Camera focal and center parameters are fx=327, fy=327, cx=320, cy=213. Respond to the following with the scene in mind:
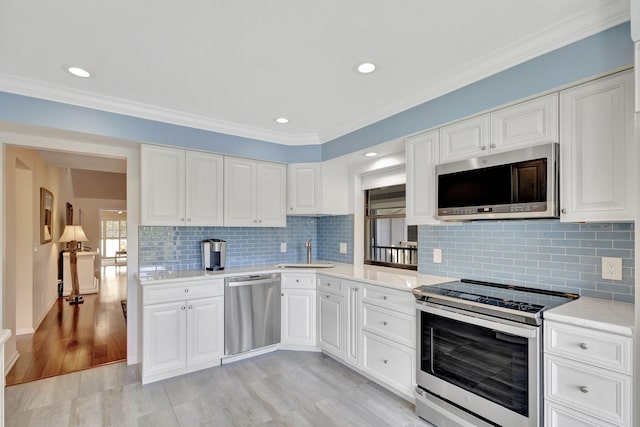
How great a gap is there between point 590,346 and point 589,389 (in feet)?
0.68

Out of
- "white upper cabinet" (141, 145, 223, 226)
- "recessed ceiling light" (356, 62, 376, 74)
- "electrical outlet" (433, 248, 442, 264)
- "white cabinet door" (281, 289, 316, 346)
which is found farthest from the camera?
"white cabinet door" (281, 289, 316, 346)

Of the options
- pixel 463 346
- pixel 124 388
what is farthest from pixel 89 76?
pixel 463 346

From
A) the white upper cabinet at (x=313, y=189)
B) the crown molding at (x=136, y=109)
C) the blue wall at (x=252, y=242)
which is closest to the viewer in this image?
the crown molding at (x=136, y=109)

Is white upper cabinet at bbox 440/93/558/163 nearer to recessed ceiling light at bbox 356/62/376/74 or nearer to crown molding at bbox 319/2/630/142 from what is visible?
crown molding at bbox 319/2/630/142

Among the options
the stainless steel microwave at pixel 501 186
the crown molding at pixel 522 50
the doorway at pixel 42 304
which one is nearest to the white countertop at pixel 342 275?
the stainless steel microwave at pixel 501 186

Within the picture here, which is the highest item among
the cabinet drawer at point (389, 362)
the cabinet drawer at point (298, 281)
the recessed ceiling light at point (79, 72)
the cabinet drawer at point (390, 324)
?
the recessed ceiling light at point (79, 72)

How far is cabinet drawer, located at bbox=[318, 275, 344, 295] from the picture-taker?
10.5 feet

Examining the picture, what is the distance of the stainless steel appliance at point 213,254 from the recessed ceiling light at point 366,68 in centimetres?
223

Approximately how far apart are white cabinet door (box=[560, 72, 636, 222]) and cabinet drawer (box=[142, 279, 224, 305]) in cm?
284

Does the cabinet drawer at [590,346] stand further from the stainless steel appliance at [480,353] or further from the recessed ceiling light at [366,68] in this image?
the recessed ceiling light at [366,68]

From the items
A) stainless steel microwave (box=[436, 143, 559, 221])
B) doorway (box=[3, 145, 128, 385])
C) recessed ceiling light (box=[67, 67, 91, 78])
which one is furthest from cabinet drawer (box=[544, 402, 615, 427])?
doorway (box=[3, 145, 128, 385])

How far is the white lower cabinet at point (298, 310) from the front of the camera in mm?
3533

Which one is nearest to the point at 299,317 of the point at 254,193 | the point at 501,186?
the point at 254,193

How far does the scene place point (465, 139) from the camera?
237 cm
